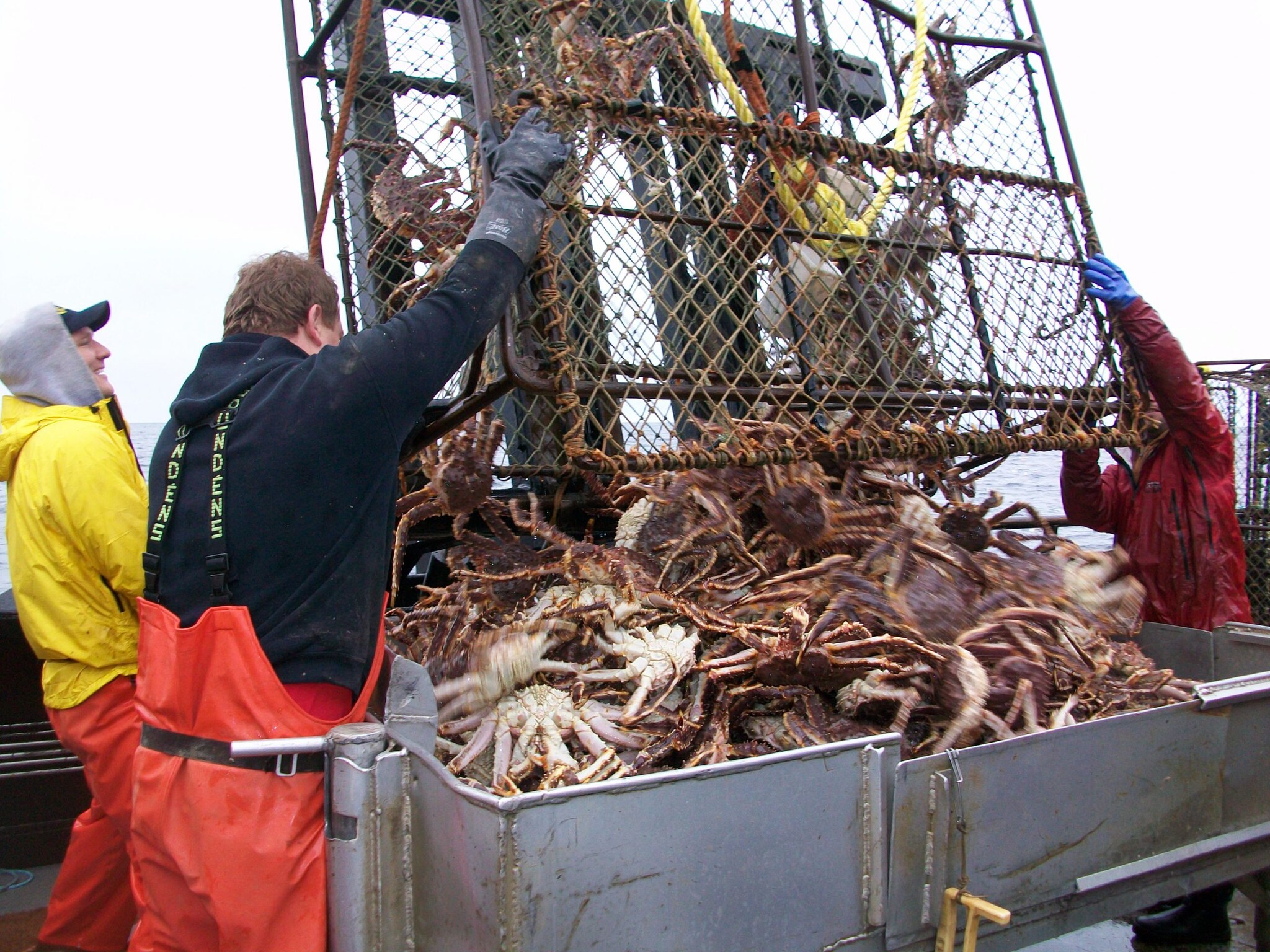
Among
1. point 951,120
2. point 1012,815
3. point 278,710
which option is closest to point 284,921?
point 278,710

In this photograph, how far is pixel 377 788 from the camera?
130 centimetres

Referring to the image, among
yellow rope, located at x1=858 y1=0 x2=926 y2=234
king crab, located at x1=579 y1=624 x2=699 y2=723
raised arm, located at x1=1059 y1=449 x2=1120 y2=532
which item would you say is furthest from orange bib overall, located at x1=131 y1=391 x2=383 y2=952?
raised arm, located at x1=1059 y1=449 x2=1120 y2=532

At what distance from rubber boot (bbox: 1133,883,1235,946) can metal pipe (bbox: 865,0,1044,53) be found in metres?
2.89

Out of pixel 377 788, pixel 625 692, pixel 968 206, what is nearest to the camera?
pixel 377 788

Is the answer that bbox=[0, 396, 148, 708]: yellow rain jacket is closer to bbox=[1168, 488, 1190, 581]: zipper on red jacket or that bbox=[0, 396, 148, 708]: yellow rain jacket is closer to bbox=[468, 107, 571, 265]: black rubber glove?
bbox=[468, 107, 571, 265]: black rubber glove

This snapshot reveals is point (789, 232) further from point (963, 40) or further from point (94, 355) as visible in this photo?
point (94, 355)

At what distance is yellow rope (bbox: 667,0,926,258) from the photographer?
2.45 meters

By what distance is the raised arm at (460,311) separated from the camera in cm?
146

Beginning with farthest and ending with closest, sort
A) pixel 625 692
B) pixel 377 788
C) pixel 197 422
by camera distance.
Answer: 1. pixel 625 692
2. pixel 197 422
3. pixel 377 788

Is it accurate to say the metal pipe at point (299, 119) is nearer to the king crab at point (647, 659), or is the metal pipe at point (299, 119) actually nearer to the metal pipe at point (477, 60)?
the metal pipe at point (477, 60)

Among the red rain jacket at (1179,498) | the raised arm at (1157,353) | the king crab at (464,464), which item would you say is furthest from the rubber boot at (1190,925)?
the king crab at (464,464)

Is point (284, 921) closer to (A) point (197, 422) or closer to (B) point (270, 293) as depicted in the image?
(A) point (197, 422)

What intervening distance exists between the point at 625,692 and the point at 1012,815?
0.85 metres

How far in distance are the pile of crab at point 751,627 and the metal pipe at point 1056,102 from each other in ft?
4.19
